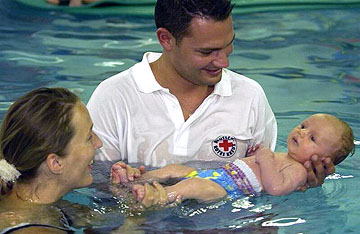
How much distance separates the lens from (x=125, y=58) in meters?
8.09

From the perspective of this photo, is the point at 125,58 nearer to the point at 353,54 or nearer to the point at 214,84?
the point at 353,54

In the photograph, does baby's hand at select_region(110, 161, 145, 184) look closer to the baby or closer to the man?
the baby

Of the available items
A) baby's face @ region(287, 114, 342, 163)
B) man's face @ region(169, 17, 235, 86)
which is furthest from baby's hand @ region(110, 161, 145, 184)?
baby's face @ region(287, 114, 342, 163)

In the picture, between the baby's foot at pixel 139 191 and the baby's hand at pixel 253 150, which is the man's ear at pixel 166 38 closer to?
the baby's hand at pixel 253 150

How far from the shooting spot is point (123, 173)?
15.0 feet

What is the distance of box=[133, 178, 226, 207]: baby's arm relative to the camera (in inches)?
171

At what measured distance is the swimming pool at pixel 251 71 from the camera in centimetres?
458

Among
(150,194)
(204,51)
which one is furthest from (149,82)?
(150,194)

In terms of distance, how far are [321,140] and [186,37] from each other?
959mm

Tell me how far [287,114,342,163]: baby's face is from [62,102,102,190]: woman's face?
4.33 ft

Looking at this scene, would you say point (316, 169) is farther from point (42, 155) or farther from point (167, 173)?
point (42, 155)

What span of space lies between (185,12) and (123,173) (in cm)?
96

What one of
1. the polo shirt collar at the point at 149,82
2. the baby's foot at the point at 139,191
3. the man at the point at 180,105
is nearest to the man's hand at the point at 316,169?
the man at the point at 180,105

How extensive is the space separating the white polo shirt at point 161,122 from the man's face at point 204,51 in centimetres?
18
